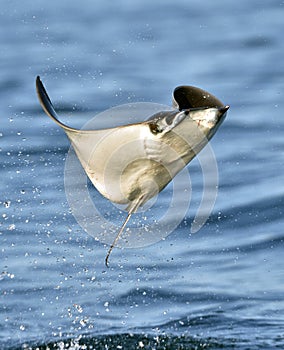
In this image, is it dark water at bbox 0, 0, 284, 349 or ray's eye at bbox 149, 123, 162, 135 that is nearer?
ray's eye at bbox 149, 123, 162, 135

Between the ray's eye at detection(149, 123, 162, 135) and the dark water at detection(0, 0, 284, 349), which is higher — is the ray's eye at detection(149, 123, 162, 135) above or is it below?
above

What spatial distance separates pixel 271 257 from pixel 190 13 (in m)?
4.51

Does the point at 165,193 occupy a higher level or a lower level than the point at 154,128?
lower

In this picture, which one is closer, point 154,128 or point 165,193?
point 154,128

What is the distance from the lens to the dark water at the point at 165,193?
4582 millimetres

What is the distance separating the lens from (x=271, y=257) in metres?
5.36

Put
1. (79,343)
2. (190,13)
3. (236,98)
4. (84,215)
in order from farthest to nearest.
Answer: (190,13)
(236,98)
(84,215)
(79,343)

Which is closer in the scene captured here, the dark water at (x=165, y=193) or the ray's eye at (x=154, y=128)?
the ray's eye at (x=154, y=128)

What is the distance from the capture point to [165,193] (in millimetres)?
6043

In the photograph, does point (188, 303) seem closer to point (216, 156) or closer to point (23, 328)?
point (23, 328)

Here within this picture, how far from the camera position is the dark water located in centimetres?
458

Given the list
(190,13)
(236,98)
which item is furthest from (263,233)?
(190,13)

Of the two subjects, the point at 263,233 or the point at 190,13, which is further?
the point at 190,13

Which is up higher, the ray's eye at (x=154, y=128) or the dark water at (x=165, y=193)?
the ray's eye at (x=154, y=128)
